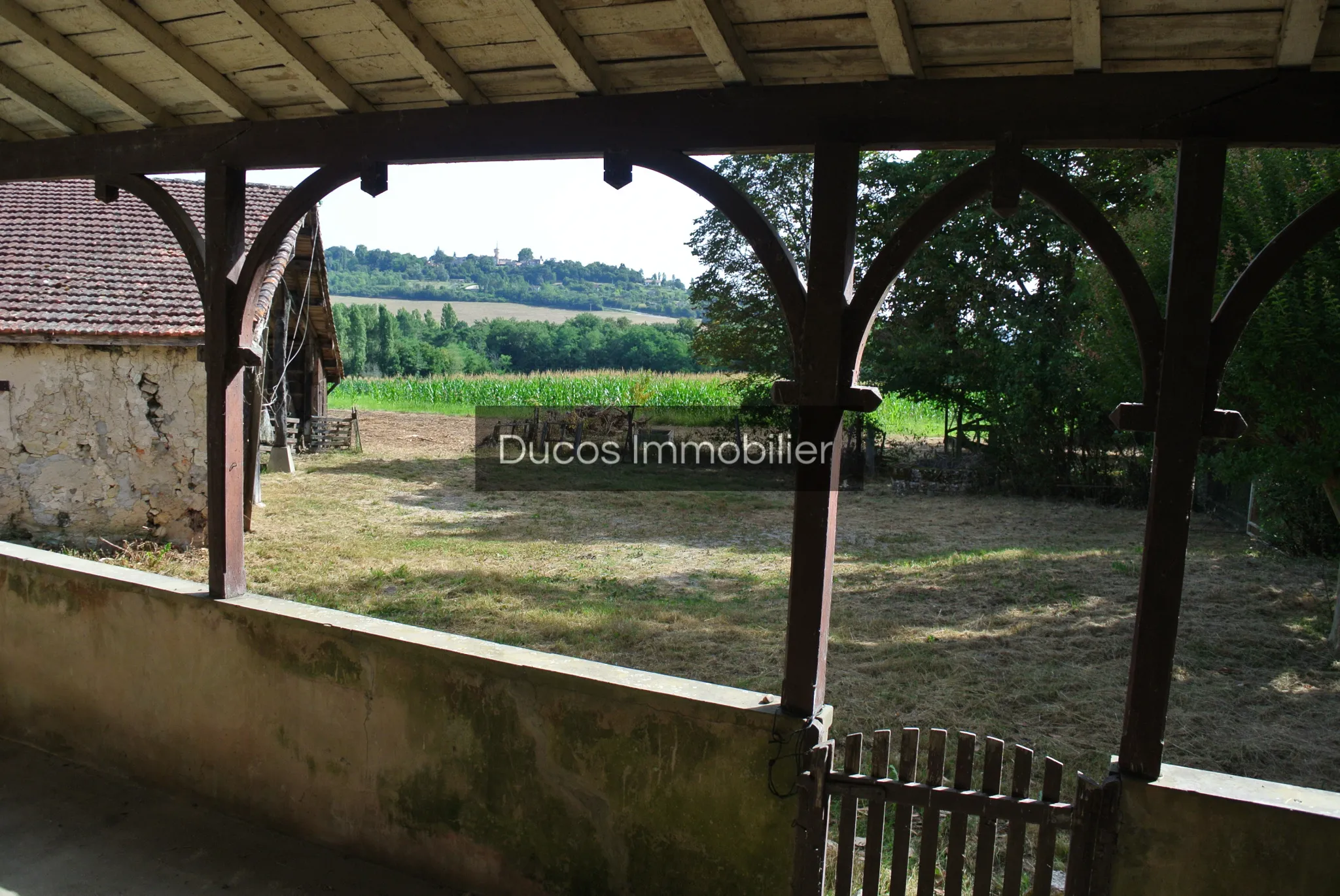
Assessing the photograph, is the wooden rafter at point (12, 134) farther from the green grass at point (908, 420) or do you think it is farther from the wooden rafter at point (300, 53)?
the green grass at point (908, 420)

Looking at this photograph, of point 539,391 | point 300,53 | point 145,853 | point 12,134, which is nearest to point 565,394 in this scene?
point 539,391

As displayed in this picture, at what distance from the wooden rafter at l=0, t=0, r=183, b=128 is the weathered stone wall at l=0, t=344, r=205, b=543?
624cm

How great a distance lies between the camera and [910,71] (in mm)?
2377

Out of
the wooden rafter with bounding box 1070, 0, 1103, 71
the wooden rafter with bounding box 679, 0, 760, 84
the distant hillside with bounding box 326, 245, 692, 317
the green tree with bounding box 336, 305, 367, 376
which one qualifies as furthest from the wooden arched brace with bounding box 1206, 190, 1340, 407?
the distant hillside with bounding box 326, 245, 692, 317

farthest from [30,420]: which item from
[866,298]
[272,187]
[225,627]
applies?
[866,298]

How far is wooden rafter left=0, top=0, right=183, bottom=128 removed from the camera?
3.12m

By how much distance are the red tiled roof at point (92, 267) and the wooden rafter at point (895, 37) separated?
835cm

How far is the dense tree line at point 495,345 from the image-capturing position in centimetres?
5584

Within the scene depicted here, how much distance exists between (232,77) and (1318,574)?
10021 millimetres

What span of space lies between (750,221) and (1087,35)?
0.94m

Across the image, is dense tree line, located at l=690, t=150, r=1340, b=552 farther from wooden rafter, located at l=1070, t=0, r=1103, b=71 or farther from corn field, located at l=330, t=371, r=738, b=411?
corn field, located at l=330, t=371, r=738, b=411

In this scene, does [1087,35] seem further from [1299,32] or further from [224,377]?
[224,377]

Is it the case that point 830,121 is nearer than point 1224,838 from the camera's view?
No

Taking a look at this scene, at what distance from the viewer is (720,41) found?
239 centimetres
